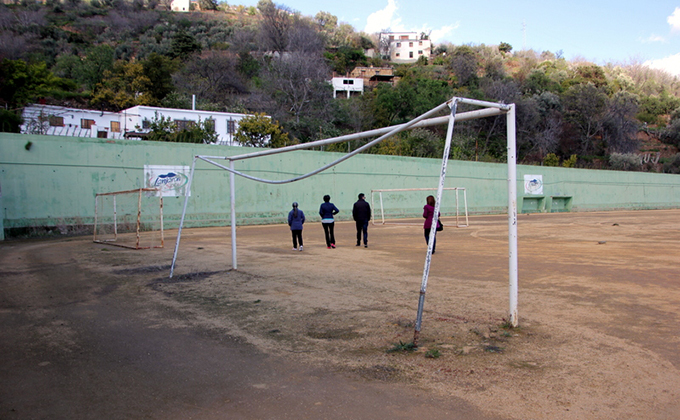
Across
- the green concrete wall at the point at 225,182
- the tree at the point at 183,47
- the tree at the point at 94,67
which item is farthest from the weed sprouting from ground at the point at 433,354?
the tree at the point at 183,47

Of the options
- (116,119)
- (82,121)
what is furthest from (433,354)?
(116,119)

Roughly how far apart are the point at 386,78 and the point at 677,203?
179ft

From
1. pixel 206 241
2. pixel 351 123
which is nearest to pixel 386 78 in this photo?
pixel 351 123

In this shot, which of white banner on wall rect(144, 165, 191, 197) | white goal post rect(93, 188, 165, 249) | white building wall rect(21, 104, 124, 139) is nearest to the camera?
white goal post rect(93, 188, 165, 249)

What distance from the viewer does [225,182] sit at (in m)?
25.3

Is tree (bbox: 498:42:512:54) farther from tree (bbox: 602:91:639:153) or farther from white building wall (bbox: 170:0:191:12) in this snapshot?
white building wall (bbox: 170:0:191:12)

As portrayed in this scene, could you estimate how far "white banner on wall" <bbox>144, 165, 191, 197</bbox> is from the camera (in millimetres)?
23094

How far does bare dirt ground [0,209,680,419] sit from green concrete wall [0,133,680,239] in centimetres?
795

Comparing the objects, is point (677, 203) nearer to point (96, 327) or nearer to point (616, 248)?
point (616, 248)

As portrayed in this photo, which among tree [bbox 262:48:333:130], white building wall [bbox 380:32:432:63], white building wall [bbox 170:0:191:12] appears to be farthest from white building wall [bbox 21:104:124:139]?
white building wall [bbox 170:0:191:12]

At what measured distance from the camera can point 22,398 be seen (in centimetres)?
415

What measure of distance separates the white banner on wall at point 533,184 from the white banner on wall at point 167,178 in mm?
27241

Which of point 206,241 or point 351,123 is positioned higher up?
point 351,123

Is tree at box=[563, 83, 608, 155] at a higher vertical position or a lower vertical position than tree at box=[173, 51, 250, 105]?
lower
